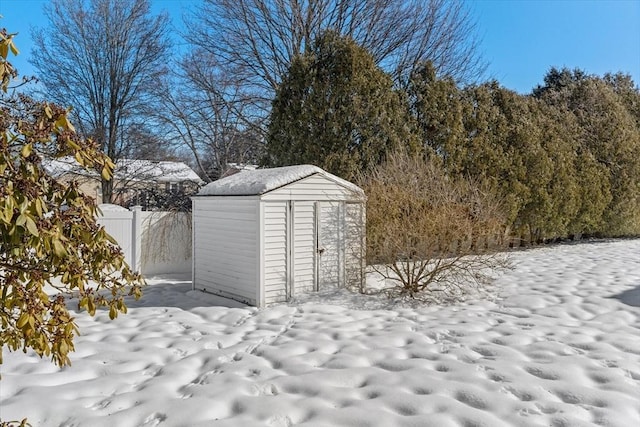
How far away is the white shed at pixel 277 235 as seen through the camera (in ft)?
22.8

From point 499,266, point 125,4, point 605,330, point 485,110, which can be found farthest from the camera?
point 125,4

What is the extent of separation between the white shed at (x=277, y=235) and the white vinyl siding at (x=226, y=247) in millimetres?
13

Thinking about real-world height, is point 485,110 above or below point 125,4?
below

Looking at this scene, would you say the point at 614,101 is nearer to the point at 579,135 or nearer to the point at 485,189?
the point at 579,135

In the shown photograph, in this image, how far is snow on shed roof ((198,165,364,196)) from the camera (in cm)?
701

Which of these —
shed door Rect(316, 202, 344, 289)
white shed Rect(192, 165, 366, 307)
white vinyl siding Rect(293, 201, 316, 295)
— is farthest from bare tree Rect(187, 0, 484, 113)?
white vinyl siding Rect(293, 201, 316, 295)

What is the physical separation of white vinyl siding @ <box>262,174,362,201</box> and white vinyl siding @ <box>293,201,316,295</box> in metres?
0.14

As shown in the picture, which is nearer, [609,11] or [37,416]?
[37,416]

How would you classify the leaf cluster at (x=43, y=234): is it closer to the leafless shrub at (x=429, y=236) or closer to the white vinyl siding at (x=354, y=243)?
the leafless shrub at (x=429, y=236)

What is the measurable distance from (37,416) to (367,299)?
192 inches

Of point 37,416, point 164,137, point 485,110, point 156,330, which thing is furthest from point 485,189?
point 164,137

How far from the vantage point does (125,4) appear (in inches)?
663

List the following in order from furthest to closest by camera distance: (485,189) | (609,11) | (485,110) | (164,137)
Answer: (164,137) < (485,110) < (485,189) < (609,11)

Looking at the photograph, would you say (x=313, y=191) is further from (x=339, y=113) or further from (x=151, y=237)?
(x=151, y=237)
